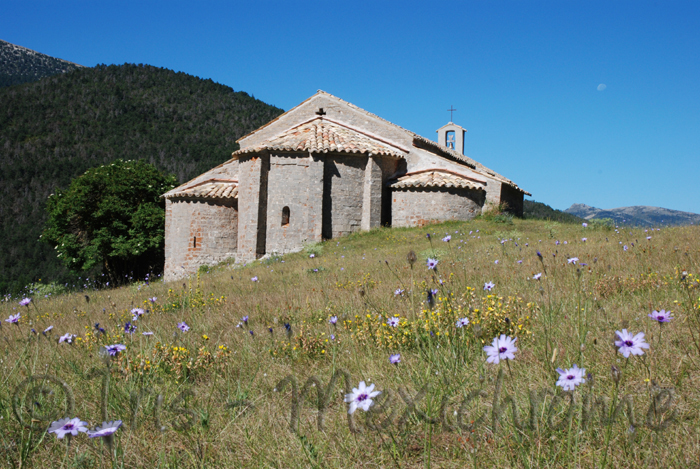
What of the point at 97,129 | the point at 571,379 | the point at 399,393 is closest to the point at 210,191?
the point at 399,393

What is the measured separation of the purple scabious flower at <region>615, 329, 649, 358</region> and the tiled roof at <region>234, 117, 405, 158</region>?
16.6 meters

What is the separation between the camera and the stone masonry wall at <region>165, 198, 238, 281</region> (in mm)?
20250

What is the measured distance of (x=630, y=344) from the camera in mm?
1493

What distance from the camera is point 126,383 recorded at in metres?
2.85

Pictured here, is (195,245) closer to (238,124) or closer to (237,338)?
(237,338)

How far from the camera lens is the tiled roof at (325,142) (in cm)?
1775

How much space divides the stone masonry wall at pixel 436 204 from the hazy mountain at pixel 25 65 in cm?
17316

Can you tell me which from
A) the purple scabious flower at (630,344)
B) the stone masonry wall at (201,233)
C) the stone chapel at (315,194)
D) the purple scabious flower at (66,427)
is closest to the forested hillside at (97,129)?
the stone masonry wall at (201,233)

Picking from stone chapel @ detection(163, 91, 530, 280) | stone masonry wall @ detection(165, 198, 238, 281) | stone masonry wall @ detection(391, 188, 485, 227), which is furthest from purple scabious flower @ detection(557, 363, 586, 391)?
stone masonry wall @ detection(165, 198, 238, 281)

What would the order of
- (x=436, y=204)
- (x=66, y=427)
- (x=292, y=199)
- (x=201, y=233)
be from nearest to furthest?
(x=66, y=427) < (x=292, y=199) < (x=436, y=204) < (x=201, y=233)

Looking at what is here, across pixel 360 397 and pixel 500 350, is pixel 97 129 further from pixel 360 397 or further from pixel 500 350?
pixel 500 350

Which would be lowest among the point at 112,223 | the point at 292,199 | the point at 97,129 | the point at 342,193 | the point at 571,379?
the point at 571,379

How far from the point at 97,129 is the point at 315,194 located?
94918 mm

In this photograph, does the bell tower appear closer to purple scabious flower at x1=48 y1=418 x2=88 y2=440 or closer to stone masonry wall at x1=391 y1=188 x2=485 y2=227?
stone masonry wall at x1=391 y1=188 x2=485 y2=227
